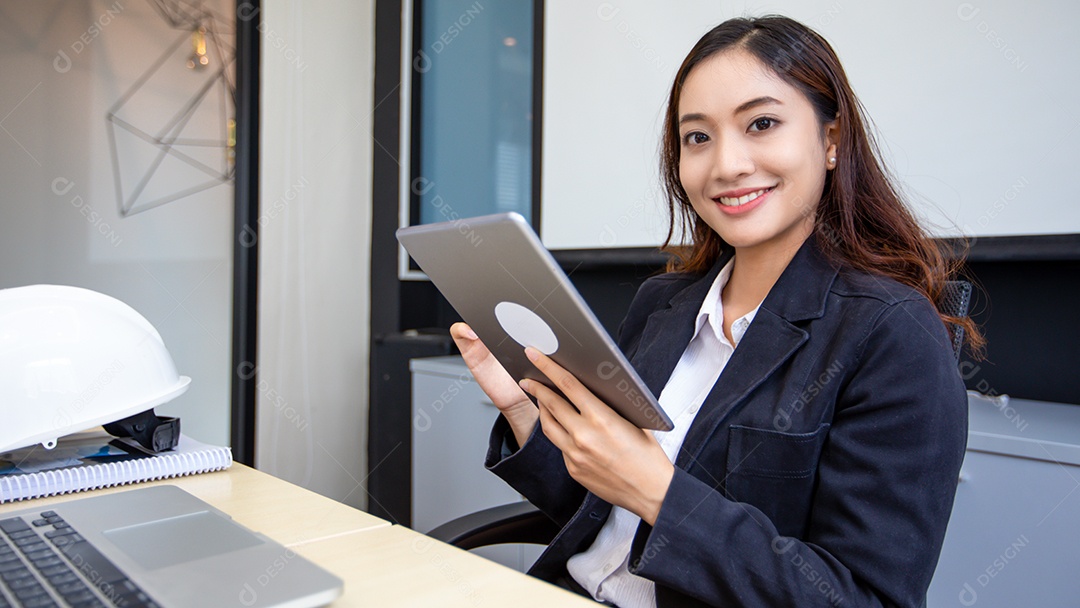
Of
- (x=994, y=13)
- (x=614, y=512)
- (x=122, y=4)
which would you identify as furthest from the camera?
(x=122, y=4)

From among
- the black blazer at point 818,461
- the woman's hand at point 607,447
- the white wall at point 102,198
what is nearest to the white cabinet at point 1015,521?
the black blazer at point 818,461

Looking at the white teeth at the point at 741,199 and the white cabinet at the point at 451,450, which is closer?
the white teeth at the point at 741,199

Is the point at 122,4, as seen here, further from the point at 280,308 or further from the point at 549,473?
the point at 549,473

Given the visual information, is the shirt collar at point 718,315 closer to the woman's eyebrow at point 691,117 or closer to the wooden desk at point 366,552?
the woman's eyebrow at point 691,117

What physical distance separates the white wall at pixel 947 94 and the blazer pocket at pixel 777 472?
2.62 feet

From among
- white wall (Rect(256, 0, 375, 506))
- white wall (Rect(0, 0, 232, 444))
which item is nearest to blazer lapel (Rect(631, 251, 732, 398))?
white wall (Rect(256, 0, 375, 506))

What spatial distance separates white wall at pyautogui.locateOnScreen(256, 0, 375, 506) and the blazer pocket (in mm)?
1988

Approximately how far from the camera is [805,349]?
3.05 feet

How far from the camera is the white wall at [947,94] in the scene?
4.27 feet

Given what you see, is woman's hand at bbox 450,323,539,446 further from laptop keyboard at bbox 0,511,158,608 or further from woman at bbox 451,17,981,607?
laptop keyboard at bbox 0,511,158,608

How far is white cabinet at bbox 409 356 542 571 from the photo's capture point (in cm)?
202

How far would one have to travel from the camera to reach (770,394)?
36.7 inches

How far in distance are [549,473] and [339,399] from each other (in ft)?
5.90

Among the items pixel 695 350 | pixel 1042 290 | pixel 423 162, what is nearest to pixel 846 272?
pixel 695 350
